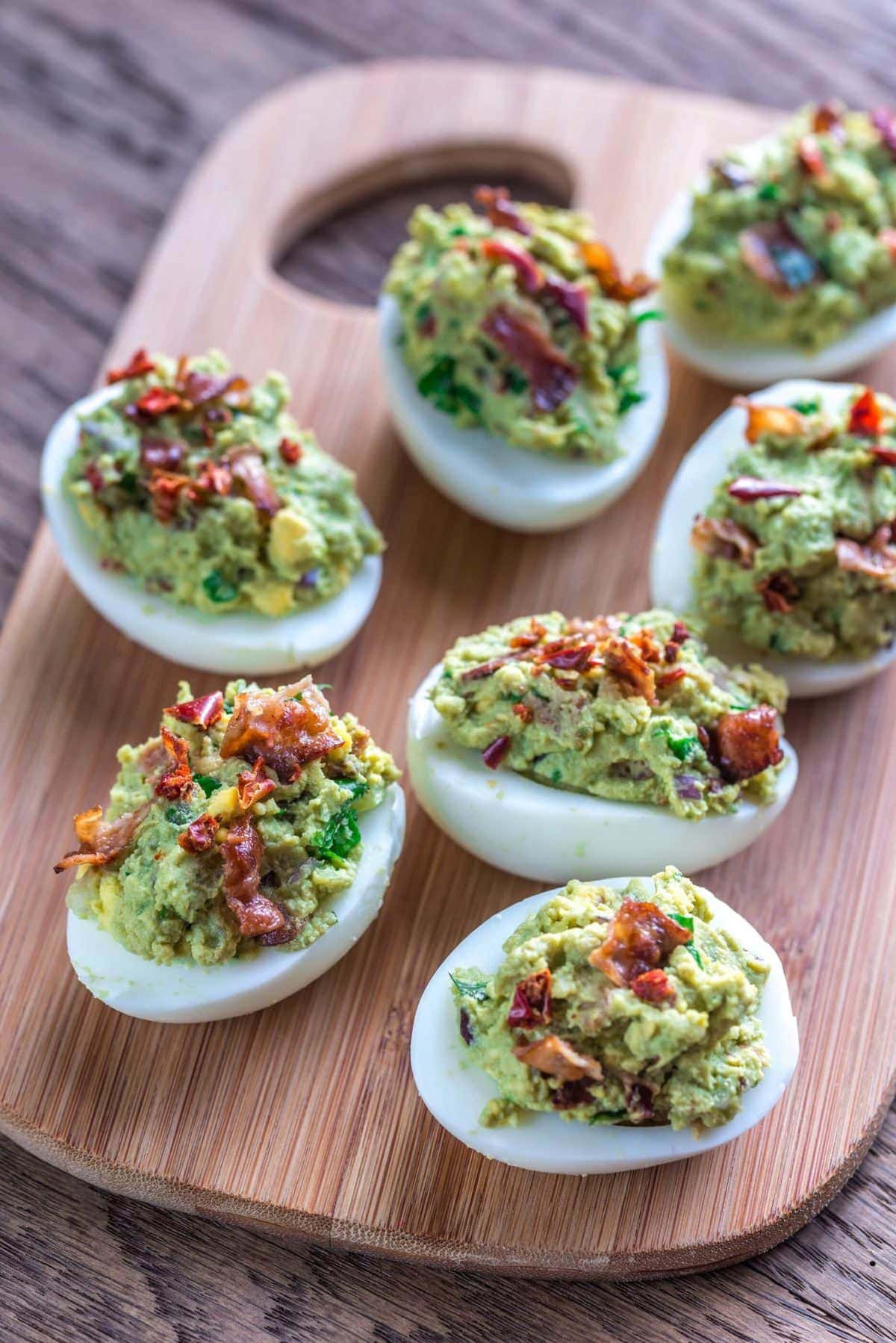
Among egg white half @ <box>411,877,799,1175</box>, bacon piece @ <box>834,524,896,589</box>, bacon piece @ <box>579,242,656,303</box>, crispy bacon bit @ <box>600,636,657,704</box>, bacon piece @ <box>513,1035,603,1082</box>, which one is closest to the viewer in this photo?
bacon piece @ <box>513,1035,603,1082</box>

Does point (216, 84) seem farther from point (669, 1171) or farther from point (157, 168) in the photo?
point (669, 1171)

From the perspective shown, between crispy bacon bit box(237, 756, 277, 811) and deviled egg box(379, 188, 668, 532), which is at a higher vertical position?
deviled egg box(379, 188, 668, 532)

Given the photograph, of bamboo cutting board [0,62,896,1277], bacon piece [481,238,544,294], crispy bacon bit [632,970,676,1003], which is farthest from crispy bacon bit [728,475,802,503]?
crispy bacon bit [632,970,676,1003]

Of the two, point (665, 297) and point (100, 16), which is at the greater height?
point (665, 297)

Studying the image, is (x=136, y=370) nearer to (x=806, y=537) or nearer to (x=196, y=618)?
(x=196, y=618)

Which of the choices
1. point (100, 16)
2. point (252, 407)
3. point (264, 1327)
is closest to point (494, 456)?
point (252, 407)

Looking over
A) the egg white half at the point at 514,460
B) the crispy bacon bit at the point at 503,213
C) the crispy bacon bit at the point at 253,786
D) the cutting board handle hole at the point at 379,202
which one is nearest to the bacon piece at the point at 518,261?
the crispy bacon bit at the point at 503,213

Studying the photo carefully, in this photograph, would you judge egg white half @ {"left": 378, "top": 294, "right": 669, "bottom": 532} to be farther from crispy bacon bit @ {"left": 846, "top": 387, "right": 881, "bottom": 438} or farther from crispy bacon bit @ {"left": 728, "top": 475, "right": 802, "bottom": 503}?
crispy bacon bit @ {"left": 846, "top": 387, "right": 881, "bottom": 438}
